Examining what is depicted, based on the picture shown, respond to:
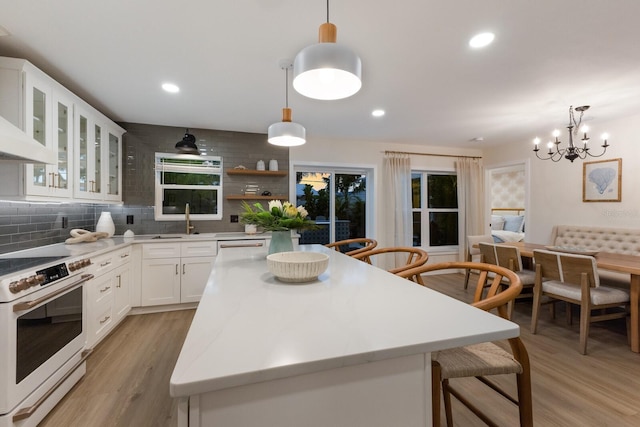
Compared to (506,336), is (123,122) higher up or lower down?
higher up

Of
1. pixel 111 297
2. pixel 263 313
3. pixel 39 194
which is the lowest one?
pixel 111 297

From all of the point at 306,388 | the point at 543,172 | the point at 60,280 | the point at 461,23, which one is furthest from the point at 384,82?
the point at 543,172

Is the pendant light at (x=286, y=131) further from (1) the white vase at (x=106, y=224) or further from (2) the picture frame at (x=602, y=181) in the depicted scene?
(2) the picture frame at (x=602, y=181)

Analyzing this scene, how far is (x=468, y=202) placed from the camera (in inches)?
211

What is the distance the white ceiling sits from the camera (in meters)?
1.71

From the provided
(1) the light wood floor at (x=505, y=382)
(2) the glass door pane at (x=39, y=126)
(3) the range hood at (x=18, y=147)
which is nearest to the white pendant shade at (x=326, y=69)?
(3) the range hood at (x=18, y=147)

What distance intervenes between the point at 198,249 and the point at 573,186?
5282mm

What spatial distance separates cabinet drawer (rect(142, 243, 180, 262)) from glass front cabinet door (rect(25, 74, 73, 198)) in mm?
989

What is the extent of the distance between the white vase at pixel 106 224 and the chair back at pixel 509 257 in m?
4.56

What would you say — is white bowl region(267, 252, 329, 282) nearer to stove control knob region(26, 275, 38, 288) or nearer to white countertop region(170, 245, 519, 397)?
white countertop region(170, 245, 519, 397)

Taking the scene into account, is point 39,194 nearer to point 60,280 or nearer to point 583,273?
point 60,280

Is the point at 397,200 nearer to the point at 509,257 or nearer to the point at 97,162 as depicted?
the point at 509,257

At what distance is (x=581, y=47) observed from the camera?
6.83 feet

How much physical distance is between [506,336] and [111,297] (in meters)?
3.23
